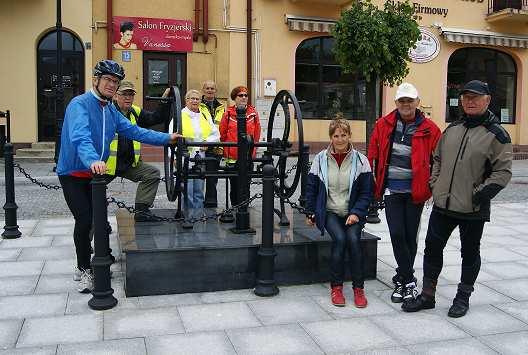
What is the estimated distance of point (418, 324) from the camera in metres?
4.19

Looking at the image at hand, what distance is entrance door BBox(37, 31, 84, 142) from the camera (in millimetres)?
16203

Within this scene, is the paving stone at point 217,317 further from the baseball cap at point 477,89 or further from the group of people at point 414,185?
the baseball cap at point 477,89

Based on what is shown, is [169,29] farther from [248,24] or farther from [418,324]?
[418,324]

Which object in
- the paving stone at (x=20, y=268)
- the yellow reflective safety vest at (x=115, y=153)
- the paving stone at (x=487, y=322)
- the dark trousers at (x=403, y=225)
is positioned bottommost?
the paving stone at (x=487, y=322)

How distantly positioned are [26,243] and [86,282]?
2121 mm

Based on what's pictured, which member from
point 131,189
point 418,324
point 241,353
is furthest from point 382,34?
point 241,353

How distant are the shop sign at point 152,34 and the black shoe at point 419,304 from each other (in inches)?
528

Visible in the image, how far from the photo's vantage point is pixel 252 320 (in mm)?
4219

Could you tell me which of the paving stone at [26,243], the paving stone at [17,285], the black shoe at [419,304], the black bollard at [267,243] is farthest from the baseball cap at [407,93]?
the paving stone at [26,243]

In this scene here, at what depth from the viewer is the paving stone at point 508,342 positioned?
3721 mm

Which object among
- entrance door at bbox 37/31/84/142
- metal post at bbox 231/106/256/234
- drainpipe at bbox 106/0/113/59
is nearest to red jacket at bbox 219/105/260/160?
metal post at bbox 231/106/256/234

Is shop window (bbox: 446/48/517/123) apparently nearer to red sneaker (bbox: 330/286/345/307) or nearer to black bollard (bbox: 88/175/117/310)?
red sneaker (bbox: 330/286/345/307)

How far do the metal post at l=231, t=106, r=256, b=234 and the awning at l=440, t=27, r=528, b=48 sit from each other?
49.9ft

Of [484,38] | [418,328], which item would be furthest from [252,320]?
[484,38]
